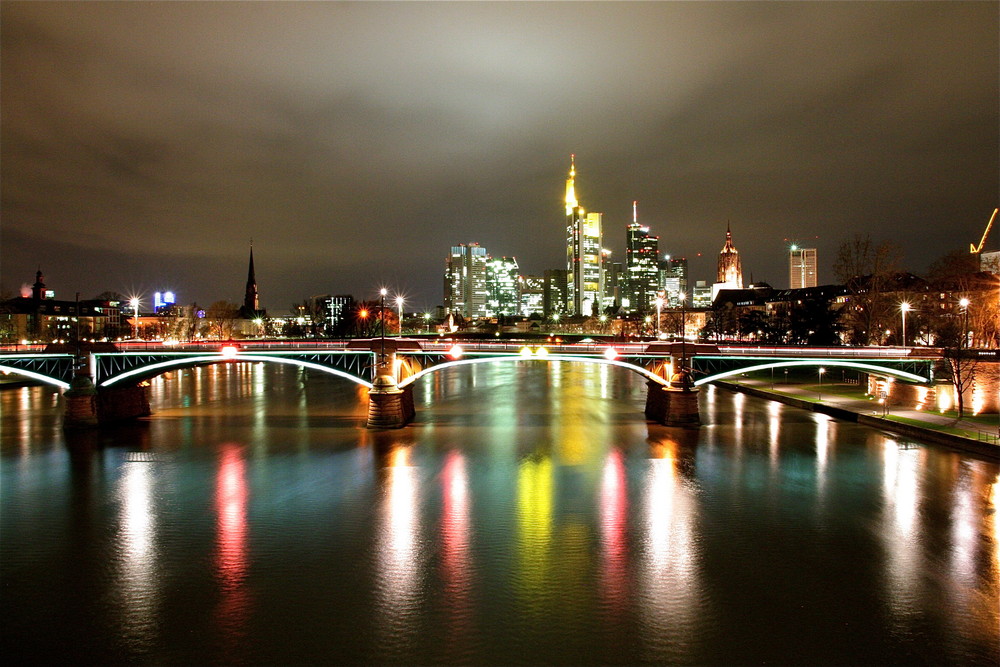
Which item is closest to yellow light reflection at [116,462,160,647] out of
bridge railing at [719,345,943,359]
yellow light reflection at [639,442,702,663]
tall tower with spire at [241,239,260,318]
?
yellow light reflection at [639,442,702,663]

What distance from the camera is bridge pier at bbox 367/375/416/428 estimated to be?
41438mm

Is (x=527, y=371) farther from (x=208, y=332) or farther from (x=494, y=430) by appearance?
(x=208, y=332)

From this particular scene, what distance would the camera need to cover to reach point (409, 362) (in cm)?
4397

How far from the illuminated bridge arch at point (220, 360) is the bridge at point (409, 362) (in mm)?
69

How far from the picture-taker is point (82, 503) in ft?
83.4

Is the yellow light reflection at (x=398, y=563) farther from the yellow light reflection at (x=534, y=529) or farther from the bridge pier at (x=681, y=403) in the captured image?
the bridge pier at (x=681, y=403)

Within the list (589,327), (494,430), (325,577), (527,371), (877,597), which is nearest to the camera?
(877,597)

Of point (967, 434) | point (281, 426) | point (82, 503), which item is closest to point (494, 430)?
point (281, 426)

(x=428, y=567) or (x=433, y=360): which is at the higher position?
(x=433, y=360)

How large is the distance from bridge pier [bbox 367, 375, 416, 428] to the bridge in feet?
0.21

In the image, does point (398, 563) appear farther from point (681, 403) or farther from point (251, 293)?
point (251, 293)

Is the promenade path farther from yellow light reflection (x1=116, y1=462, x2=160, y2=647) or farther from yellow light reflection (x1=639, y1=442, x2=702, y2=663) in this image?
yellow light reflection (x1=116, y1=462, x2=160, y2=647)

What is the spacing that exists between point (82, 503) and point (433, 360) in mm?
23693

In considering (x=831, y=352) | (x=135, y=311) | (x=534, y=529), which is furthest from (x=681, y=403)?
(x=135, y=311)
